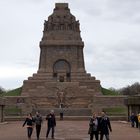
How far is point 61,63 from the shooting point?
79.6 meters

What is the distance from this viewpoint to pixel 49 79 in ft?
252

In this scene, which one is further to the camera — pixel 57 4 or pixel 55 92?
pixel 57 4

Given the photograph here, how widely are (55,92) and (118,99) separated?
9646mm

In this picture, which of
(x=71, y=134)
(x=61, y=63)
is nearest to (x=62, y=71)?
(x=61, y=63)

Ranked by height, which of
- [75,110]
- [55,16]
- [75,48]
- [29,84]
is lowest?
[75,110]

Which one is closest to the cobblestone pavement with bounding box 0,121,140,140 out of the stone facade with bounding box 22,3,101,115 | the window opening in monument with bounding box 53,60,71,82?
the stone facade with bounding box 22,3,101,115

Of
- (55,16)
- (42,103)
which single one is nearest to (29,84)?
(42,103)

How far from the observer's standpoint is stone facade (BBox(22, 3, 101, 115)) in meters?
71.4

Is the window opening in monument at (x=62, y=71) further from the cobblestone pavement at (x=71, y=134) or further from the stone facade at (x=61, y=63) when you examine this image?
the cobblestone pavement at (x=71, y=134)

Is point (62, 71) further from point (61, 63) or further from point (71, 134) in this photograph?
point (71, 134)

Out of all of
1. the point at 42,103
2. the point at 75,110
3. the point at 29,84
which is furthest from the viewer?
the point at 29,84

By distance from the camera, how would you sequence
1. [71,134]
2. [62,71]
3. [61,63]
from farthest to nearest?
[61,63]
[62,71]
[71,134]

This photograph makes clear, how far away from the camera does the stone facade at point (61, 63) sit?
7144cm

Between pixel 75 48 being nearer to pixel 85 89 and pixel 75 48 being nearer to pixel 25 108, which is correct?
pixel 85 89
